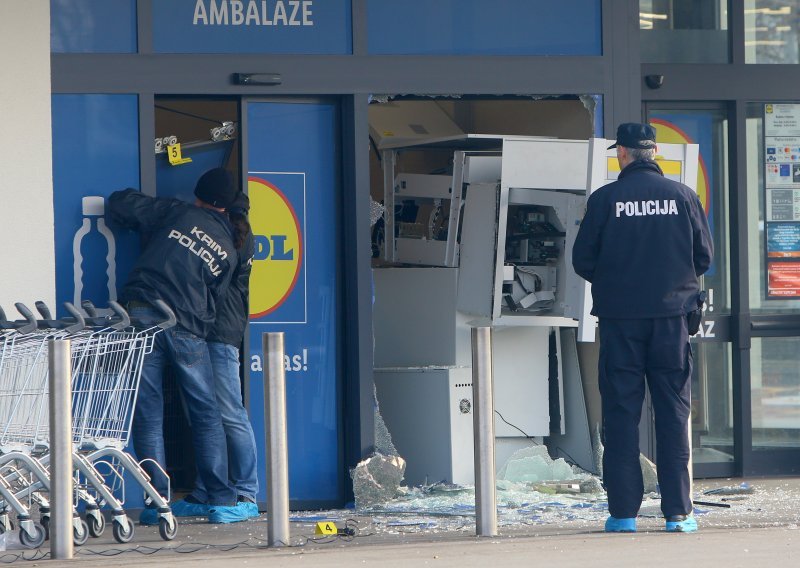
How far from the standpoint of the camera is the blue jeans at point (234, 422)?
25.3ft

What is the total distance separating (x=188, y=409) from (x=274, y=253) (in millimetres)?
1069

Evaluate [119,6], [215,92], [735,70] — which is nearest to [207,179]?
[215,92]

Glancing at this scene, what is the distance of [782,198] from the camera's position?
30.0ft

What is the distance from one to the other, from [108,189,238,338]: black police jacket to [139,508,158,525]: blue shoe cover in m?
0.97

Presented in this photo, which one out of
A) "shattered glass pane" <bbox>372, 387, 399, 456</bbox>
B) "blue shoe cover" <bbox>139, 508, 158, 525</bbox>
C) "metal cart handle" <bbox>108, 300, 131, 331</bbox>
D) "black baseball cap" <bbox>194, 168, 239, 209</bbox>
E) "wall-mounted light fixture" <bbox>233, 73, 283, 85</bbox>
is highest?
"wall-mounted light fixture" <bbox>233, 73, 283, 85</bbox>

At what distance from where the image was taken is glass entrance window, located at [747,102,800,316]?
913 centimetres

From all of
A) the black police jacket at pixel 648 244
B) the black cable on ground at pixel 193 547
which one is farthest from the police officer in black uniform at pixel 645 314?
the black cable on ground at pixel 193 547

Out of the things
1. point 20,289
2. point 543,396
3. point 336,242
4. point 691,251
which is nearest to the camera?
point 691,251

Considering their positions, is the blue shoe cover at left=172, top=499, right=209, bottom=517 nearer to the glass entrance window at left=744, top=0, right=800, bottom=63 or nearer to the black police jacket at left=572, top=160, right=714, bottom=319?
the black police jacket at left=572, top=160, right=714, bottom=319

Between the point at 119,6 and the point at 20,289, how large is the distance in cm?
161

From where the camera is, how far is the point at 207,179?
762 cm

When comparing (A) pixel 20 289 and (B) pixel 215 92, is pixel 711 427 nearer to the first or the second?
(B) pixel 215 92

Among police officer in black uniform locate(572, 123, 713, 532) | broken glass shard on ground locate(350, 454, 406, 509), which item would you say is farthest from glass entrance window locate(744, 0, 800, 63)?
broken glass shard on ground locate(350, 454, 406, 509)

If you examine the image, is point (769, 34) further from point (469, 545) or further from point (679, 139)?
point (469, 545)
